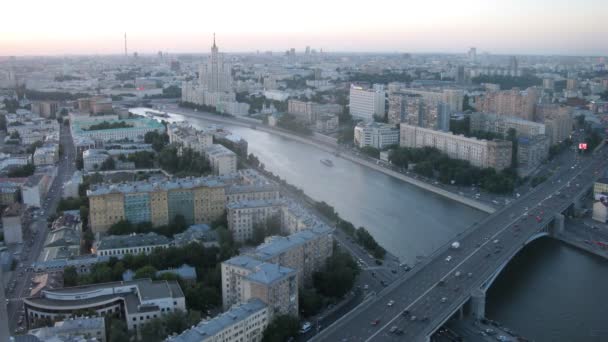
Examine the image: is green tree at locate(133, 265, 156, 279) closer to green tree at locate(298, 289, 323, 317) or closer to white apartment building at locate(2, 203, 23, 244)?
green tree at locate(298, 289, 323, 317)

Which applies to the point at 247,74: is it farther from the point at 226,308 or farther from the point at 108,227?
the point at 226,308

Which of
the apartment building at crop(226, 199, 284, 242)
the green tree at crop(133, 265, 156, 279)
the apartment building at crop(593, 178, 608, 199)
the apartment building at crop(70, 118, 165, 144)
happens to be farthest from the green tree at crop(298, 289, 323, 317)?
the apartment building at crop(70, 118, 165, 144)

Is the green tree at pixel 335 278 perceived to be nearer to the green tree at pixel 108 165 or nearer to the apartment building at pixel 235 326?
the apartment building at pixel 235 326

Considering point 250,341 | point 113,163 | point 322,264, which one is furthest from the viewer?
point 113,163

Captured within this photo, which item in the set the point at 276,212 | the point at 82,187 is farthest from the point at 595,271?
the point at 82,187

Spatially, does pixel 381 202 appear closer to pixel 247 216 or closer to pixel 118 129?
pixel 247 216

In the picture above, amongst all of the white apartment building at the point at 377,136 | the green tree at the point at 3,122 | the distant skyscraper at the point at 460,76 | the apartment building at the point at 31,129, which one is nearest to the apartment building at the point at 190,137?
the apartment building at the point at 31,129

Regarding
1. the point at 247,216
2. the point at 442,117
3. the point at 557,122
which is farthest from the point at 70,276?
the point at 557,122
